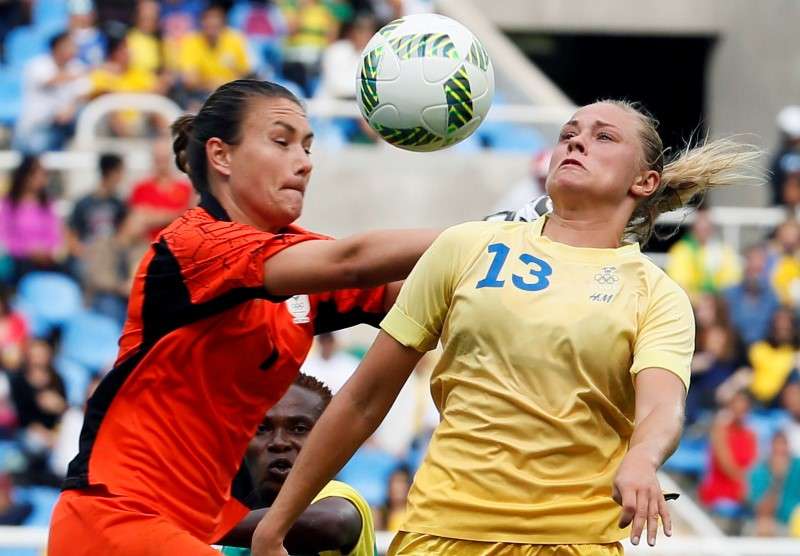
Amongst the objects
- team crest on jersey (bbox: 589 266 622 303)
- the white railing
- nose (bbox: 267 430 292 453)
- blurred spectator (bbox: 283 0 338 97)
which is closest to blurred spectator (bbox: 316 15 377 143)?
blurred spectator (bbox: 283 0 338 97)

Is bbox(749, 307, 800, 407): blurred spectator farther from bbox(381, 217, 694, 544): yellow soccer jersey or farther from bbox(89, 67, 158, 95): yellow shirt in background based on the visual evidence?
bbox(381, 217, 694, 544): yellow soccer jersey

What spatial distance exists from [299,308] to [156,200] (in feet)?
20.2

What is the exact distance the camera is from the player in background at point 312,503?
4.49 meters

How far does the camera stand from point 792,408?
10.8 m

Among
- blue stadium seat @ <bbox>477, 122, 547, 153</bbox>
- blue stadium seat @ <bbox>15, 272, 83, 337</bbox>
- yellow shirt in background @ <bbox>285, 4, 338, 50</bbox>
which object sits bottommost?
blue stadium seat @ <bbox>15, 272, 83, 337</bbox>

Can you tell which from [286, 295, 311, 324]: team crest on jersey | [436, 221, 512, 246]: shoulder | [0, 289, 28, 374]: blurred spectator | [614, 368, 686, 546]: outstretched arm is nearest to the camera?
[614, 368, 686, 546]: outstretched arm

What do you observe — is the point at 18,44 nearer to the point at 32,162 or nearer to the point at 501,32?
the point at 32,162

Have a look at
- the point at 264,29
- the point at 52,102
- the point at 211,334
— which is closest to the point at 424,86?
the point at 211,334

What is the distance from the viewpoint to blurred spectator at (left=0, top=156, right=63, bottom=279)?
10742mm

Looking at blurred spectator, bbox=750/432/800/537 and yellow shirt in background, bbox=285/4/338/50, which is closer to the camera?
blurred spectator, bbox=750/432/800/537

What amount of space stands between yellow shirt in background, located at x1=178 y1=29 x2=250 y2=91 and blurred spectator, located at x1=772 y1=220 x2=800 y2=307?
4235 millimetres

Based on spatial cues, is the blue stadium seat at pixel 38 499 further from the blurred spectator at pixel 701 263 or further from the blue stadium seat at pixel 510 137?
the blue stadium seat at pixel 510 137

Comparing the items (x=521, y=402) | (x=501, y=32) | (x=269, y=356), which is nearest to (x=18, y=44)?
(x=501, y=32)

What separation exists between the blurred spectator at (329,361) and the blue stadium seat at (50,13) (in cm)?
492
